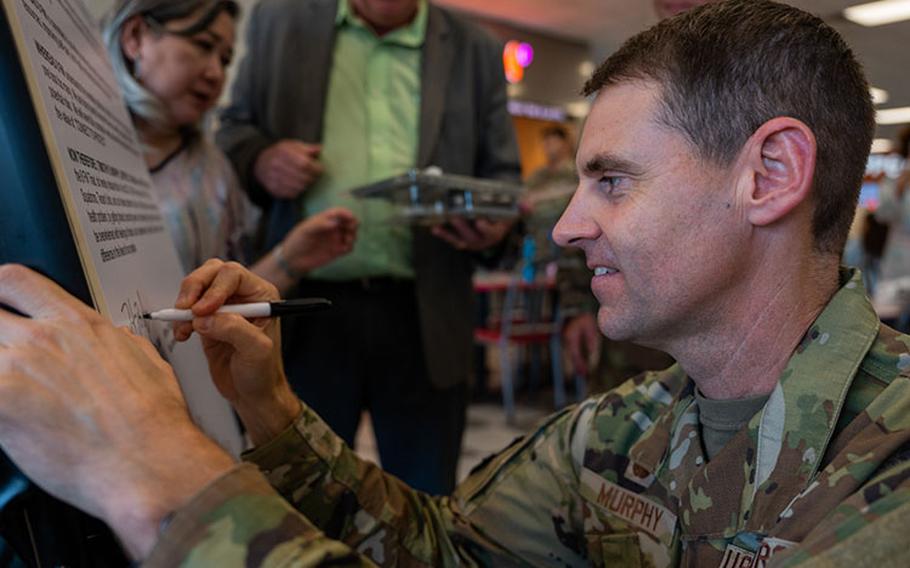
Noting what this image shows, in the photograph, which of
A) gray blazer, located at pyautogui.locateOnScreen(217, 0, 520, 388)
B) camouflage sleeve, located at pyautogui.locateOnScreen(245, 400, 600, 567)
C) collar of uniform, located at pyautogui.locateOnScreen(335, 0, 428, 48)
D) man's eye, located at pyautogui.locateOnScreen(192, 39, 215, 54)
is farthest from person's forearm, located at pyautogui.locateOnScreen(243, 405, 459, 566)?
collar of uniform, located at pyautogui.locateOnScreen(335, 0, 428, 48)

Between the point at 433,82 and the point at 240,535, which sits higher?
the point at 433,82

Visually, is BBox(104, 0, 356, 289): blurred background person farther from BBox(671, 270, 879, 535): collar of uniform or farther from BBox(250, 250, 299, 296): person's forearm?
BBox(671, 270, 879, 535): collar of uniform

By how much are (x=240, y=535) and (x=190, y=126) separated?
42.3 inches

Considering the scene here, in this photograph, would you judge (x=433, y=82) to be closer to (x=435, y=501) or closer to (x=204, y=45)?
(x=204, y=45)

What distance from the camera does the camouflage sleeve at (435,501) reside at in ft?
2.92

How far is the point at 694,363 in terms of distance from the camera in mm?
851

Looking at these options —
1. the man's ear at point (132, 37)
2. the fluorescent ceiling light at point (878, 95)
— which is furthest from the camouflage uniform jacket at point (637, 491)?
the man's ear at point (132, 37)

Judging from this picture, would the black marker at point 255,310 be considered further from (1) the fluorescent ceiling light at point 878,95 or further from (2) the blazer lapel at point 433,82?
(2) the blazer lapel at point 433,82

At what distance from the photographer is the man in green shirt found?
158cm

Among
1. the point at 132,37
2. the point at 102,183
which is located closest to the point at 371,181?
the point at 132,37

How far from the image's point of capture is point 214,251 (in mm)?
1416

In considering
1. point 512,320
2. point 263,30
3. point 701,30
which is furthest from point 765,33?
point 512,320

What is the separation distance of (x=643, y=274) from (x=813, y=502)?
29 centimetres

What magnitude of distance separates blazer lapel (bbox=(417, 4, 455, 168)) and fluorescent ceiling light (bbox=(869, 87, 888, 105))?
2.95 ft
